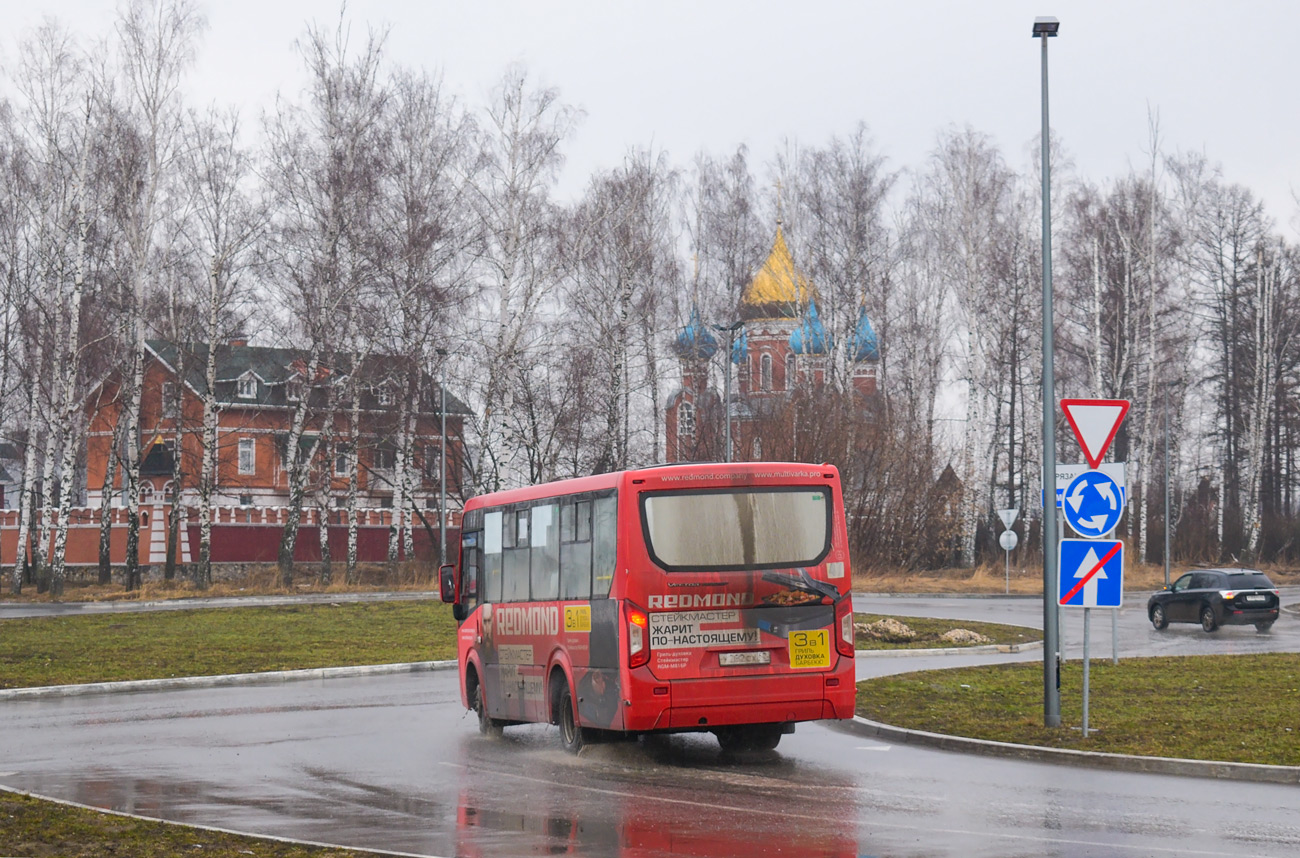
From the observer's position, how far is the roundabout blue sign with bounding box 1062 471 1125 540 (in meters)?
14.9

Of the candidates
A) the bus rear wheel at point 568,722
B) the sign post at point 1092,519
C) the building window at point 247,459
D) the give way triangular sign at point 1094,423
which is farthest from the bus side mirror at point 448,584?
the building window at point 247,459

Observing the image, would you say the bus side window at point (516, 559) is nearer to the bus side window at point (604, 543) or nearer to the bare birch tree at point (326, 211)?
the bus side window at point (604, 543)

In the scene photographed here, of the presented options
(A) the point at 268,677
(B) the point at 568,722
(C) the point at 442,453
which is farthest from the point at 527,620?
(C) the point at 442,453

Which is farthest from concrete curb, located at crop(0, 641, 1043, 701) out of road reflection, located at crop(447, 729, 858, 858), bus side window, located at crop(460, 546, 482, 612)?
road reflection, located at crop(447, 729, 858, 858)

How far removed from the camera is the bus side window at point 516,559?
54.4 ft

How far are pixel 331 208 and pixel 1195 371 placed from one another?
41880mm

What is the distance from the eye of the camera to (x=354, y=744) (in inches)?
629

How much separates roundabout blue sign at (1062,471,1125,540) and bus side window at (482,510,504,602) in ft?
20.5

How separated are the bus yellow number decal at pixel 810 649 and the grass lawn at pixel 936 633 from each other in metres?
12.7

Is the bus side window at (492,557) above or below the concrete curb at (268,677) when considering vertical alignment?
above

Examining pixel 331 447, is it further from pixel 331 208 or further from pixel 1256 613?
pixel 1256 613

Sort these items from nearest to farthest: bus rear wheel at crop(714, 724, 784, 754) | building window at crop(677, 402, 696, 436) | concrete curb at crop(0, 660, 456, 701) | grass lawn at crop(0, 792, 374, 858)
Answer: grass lawn at crop(0, 792, 374, 858) → bus rear wheel at crop(714, 724, 784, 754) → concrete curb at crop(0, 660, 456, 701) → building window at crop(677, 402, 696, 436)

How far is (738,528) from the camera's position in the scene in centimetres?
1417

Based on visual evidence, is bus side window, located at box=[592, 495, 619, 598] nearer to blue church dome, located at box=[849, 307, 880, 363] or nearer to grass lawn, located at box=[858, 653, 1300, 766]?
grass lawn, located at box=[858, 653, 1300, 766]
